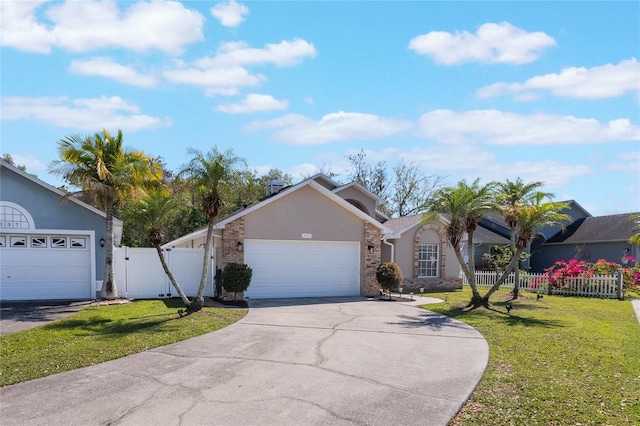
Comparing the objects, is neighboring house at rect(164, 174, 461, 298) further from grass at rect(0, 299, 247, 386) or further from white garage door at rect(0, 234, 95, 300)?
grass at rect(0, 299, 247, 386)

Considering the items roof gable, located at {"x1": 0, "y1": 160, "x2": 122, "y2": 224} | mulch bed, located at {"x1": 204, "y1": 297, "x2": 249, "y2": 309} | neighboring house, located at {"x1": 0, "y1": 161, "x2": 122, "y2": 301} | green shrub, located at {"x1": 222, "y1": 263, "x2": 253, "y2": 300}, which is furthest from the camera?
neighboring house, located at {"x1": 0, "y1": 161, "x2": 122, "y2": 301}

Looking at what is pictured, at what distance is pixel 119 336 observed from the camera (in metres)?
10.2

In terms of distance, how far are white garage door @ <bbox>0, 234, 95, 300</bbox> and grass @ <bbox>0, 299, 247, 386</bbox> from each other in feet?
10.6

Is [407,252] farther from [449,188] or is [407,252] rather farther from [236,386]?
[236,386]

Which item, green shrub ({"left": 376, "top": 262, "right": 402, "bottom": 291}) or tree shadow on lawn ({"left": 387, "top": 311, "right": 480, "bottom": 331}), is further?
green shrub ({"left": 376, "top": 262, "right": 402, "bottom": 291})

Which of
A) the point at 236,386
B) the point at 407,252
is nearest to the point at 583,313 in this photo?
the point at 407,252

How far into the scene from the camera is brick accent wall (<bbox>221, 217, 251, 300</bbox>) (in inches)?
650

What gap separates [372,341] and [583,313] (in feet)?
29.5

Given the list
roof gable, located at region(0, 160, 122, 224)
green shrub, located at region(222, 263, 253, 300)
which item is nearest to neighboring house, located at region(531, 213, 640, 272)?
green shrub, located at region(222, 263, 253, 300)

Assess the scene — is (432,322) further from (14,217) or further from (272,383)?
(14,217)

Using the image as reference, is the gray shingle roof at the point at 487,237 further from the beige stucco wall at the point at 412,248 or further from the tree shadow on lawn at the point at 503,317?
the tree shadow on lawn at the point at 503,317

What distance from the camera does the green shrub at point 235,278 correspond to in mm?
15625

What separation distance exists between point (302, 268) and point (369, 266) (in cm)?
288

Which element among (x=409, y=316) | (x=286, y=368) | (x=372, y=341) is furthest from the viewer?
(x=409, y=316)
